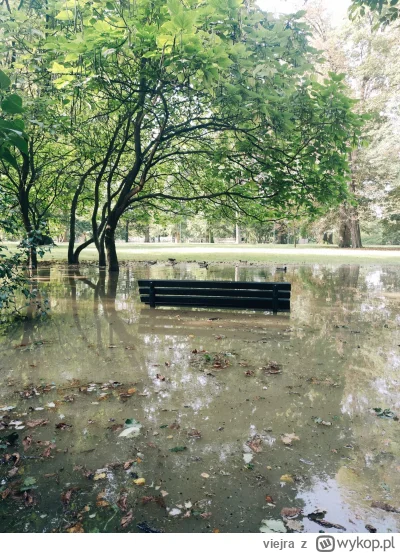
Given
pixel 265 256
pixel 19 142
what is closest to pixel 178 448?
pixel 19 142

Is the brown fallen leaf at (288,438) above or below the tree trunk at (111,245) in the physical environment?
below

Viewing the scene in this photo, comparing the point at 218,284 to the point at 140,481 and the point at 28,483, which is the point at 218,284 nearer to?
the point at 140,481

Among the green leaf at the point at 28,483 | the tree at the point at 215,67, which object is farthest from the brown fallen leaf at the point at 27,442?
the tree at the point at 215,67

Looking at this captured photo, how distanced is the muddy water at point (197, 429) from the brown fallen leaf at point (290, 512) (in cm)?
3

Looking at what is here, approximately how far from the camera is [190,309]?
380 inches

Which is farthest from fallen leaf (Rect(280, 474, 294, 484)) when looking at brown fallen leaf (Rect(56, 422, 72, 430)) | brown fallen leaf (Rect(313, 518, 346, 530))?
brown fallen leaf (Rect(56, 422, 72, 430))

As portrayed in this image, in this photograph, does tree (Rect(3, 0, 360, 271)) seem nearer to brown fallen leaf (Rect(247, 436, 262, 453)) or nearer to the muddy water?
the muddy water

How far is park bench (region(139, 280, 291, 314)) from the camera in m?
8.88

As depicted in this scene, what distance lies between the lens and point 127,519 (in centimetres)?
244

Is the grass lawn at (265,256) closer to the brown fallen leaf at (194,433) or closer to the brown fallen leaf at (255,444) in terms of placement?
the brown fallen leaf at (194,433)

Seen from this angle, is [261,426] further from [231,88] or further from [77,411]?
[231,88]

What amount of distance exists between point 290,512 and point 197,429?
1.25m

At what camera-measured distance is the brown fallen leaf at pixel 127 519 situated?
240 cm

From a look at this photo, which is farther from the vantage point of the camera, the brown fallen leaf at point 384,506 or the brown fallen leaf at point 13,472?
the brown fallen leaf at point 13,472
